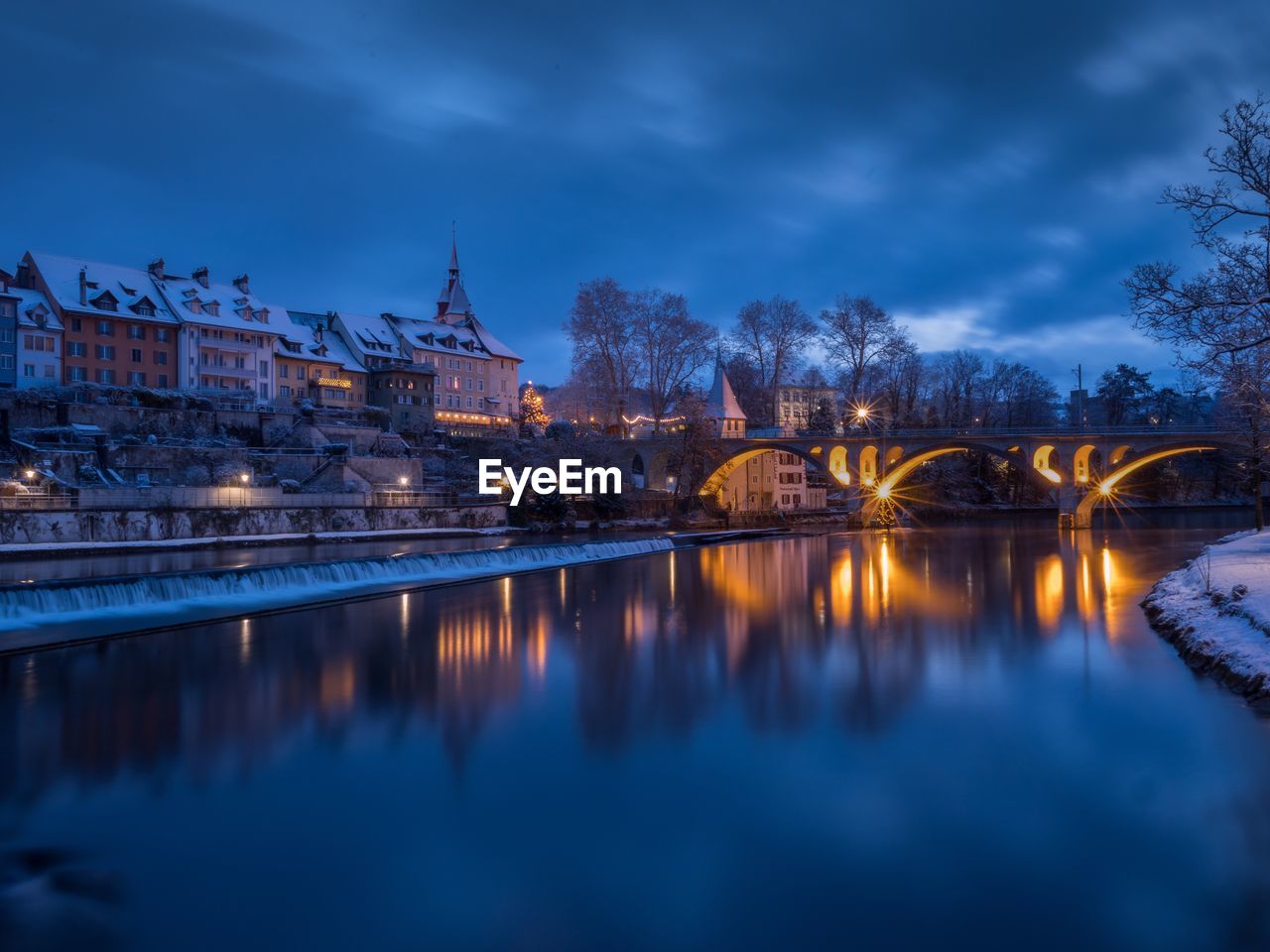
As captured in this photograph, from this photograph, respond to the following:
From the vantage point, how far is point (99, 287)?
46938mm

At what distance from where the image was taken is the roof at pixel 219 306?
50.1m

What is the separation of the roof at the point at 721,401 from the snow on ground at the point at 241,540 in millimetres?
21278

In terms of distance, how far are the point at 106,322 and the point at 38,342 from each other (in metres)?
3.65

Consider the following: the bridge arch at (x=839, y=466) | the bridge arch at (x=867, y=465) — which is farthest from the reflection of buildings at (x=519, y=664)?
the bridge arch at (x=839, y=466)

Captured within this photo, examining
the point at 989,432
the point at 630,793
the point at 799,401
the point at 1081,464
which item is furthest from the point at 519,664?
the point at 799,401

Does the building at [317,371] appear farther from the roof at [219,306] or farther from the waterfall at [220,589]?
the waterfall at [220,589]

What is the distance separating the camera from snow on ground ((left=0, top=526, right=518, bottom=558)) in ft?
93.6

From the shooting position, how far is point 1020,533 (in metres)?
50.5

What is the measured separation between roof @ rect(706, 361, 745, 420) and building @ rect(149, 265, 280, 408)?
2838cm

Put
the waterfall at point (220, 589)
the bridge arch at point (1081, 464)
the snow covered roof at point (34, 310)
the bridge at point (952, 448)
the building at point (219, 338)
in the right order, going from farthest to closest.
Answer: the bridge arch at point (1081, 464), the bridge at point (952, 448), the building at point (219, 338), the snow covered roof at point (34, 310), the waterfall at point (220, 589)

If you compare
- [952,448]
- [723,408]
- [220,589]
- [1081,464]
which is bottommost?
[220,589]

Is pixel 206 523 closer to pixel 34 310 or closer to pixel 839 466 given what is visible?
pixel 34 310

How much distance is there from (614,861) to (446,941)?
169cm

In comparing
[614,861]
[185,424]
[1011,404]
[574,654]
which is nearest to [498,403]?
[185,424]
